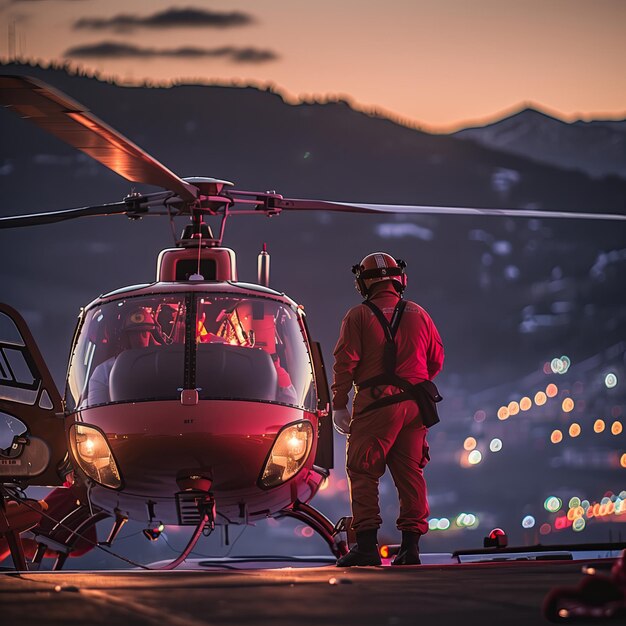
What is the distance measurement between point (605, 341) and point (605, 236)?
11.6m

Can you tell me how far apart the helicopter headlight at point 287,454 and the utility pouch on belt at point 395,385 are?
874 mm

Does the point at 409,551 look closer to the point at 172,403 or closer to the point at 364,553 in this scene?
the point at 364,553

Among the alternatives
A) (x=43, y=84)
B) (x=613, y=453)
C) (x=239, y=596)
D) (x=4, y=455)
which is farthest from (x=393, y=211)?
(x=613, y=453)

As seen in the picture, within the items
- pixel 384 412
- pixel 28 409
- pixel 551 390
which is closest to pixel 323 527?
pixel 384 412

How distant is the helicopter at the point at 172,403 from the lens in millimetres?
9461

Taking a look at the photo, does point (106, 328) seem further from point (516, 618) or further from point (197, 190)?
point (516, 618)

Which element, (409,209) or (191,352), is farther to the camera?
(409,209)

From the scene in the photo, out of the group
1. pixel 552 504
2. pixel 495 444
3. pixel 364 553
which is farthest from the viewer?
pixel 495 444

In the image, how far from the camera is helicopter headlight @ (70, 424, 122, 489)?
9.69 meters

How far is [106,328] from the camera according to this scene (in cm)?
1041

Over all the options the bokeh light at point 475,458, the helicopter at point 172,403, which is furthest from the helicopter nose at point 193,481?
the bokeh light at point 475,458

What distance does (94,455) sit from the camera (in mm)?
9805

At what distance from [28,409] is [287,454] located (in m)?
2.13

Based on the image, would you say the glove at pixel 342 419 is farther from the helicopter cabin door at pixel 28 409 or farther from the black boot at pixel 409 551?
the helicopter cabin door at pixel 28 409
